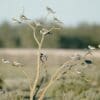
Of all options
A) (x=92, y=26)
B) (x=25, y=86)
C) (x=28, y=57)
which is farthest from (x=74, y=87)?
(x=92, y=26)

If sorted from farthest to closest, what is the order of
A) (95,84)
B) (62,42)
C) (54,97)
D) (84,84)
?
(62,42) → (95,84) → (84,84) → (54,97)

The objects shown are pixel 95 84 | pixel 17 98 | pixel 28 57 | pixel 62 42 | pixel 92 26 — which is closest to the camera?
pixel 17 98

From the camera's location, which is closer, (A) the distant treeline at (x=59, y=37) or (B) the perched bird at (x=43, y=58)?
(B) the perched bird at (x=43, y=58)

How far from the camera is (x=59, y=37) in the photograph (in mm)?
77625

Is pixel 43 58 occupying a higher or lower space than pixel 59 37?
higher

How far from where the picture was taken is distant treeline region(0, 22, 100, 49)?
72000mm

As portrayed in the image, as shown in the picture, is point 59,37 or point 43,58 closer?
point 43,58

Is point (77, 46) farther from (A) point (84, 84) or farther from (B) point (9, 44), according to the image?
(A) point (84, 84)

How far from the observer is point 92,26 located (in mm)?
96312

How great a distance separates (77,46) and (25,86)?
6643 cm

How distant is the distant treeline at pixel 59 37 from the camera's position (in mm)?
72000

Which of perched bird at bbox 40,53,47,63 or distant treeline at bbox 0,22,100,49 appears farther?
distant treeline at bbox 0,22,100,49

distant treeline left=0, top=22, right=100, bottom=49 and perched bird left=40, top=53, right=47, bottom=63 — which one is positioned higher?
perched bird left=40, top=53, right=47, bottom=63

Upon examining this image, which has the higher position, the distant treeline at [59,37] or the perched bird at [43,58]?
the perched bird at [43,58]
